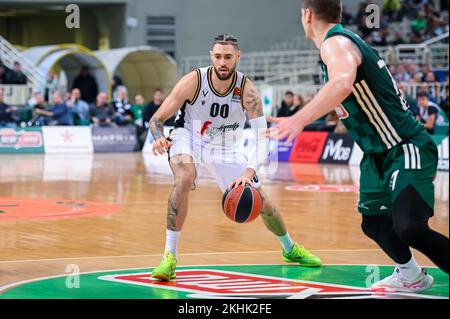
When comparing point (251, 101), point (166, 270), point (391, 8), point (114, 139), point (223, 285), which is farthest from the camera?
point (391, 8)

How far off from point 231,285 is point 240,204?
0.64m

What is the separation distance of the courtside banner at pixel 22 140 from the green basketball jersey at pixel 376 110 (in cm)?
2032

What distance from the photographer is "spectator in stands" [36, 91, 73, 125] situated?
89.8ft

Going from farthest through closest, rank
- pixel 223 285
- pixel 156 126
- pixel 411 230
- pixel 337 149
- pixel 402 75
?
pixel 402 75 → pixel 337 149 → pixel 156 126 → pixel 223 285 → pixel 411 230

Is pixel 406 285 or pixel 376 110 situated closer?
pixel 376 110

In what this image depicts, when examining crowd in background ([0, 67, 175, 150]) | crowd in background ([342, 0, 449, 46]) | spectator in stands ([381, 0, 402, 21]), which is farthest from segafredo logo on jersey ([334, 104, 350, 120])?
spectator in stands ([381, 0, 402, 21])

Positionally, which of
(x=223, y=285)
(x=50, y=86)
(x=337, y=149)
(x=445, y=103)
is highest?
(x=50, y=86)

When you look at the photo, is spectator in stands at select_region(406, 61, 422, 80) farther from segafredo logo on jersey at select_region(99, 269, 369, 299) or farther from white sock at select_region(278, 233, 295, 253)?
segafredo logo on jersey at select_region(99, 269, 369, 299)

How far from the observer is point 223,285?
7566 millimetres

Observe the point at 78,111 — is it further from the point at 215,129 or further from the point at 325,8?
the point at 325,8

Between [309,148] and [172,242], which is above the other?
[309,148]

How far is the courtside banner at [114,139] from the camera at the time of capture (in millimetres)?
27859

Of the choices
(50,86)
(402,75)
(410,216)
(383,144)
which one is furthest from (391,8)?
(410,216)

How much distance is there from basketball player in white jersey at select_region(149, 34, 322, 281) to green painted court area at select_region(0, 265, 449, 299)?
0.90 ft
